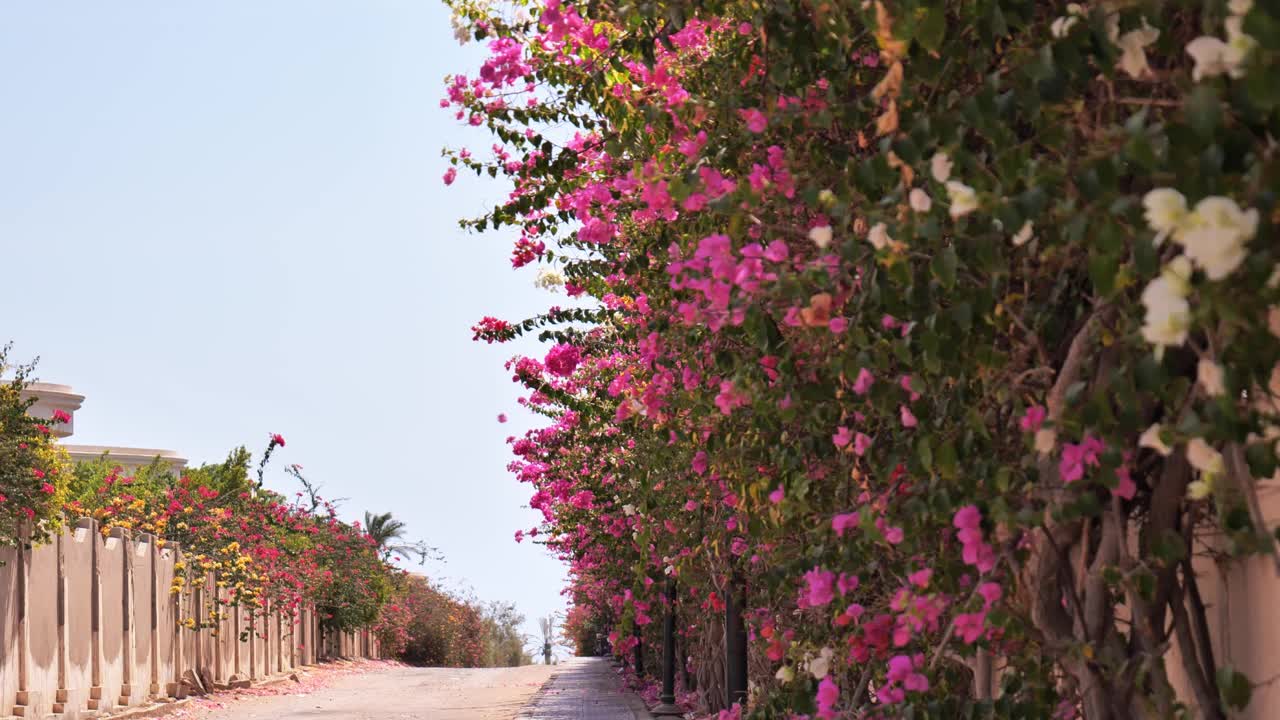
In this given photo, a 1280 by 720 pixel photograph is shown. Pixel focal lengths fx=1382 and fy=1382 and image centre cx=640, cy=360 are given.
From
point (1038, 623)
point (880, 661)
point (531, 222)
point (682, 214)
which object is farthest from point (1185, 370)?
point (531, 222)

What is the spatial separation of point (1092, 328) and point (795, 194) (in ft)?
5.94

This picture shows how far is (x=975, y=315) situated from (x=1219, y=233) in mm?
1355

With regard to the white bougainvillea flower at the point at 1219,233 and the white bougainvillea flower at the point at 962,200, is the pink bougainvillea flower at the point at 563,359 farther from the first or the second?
the white bougainvillea flower at the point at 1219,233

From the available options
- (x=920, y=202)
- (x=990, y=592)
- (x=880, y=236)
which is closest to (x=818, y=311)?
(x=880, y=236)

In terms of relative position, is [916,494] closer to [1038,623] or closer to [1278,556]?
[1038,623]

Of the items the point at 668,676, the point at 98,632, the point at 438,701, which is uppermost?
the point at 98,632

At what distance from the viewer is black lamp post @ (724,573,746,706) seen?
1123cm

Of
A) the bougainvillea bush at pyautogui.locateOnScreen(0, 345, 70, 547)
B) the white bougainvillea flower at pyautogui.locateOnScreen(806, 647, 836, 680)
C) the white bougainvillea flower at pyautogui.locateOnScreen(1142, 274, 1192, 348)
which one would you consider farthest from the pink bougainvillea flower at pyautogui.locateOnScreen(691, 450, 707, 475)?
the bougainvillea bush at pyautogui.locateOnScreen(0, 345, 70, 547)

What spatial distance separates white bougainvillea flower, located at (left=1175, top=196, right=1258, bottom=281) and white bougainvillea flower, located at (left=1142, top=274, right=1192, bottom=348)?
0.12 m

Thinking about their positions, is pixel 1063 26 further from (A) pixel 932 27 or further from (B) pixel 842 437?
(B) pixel 842 437

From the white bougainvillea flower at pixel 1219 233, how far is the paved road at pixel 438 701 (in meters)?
16.0

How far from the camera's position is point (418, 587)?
56375 mm

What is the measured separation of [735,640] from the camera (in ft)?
37.4

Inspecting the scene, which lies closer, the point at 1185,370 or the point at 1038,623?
the point at 1185,370
